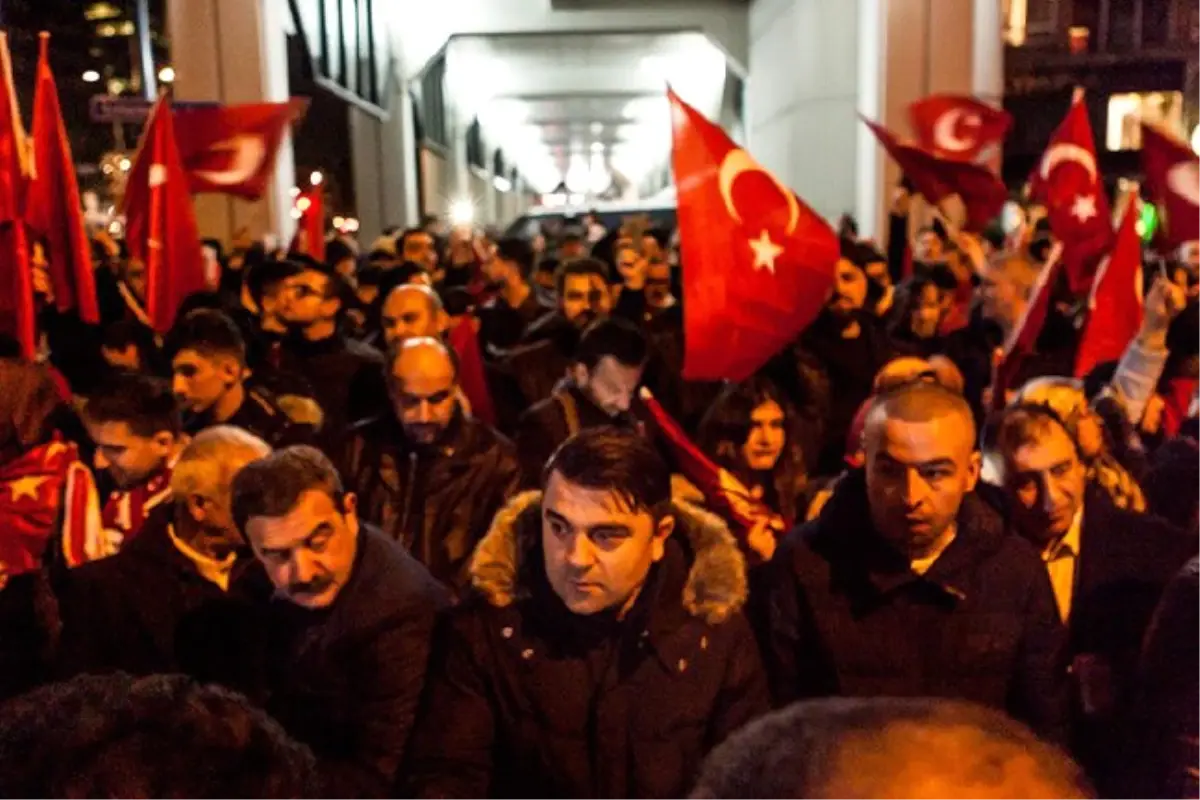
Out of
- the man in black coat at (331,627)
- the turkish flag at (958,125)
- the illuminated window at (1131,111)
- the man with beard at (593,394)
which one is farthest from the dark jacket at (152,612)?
the illuminated window at (1131,111)

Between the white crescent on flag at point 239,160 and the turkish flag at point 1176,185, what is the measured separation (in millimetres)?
5022

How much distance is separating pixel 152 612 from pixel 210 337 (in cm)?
159

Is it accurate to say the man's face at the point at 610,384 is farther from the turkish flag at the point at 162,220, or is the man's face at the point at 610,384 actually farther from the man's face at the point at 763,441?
the turkish flag at the point at 162,220

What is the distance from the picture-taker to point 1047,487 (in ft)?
10.3

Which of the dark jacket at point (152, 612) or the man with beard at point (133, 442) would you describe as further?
the man with beard at point (133, 442)

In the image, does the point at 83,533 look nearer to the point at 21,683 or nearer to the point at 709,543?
the point at 21,683

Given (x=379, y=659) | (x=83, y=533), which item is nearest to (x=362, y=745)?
(x=379, y=659)

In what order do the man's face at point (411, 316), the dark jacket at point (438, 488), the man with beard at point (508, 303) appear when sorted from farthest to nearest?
1. the man with beard at point (508, 303)
2. the man's face at point (411, 316)
3. the dark jacket at point (438, 488)

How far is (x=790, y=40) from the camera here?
20.7m

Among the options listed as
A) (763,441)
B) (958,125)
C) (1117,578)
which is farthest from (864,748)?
(958,125)

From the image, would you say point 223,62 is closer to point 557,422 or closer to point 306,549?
point 557,422

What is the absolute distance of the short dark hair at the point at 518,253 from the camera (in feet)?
28.6

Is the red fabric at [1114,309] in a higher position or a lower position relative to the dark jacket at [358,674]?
higher

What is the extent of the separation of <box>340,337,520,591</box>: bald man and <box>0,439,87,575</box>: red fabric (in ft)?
2.72
